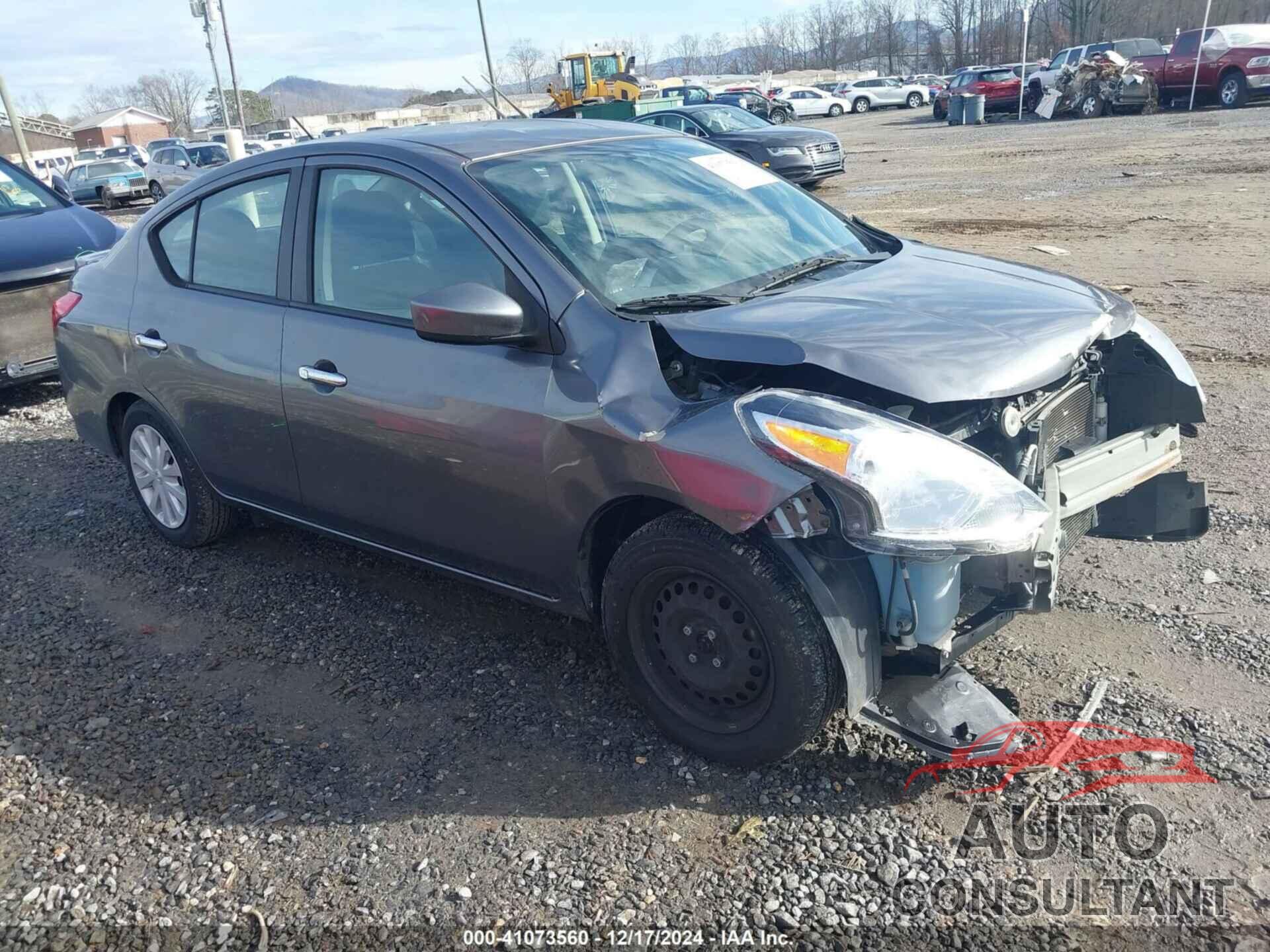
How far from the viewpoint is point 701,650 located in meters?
2.92

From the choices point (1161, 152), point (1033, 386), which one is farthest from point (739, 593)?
point (1161, 152)

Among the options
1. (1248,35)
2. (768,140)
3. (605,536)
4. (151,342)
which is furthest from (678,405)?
(1248,35)

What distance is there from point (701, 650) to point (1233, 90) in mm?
29399

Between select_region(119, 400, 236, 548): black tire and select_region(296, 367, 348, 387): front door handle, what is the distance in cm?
113

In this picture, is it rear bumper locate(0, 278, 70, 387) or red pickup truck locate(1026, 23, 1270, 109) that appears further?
red pickup truck locate(1026, 23, 1270, 109)

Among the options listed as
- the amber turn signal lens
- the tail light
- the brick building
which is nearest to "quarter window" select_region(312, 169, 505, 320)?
the amber turn signal lens

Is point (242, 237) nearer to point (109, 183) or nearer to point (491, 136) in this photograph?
point (491, 136)

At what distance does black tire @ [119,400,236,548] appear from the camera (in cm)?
451

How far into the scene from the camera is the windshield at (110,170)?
31.5m

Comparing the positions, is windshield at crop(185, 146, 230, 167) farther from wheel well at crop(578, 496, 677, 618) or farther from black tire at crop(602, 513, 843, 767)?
black tire at crop(602, 513, 843, 767)

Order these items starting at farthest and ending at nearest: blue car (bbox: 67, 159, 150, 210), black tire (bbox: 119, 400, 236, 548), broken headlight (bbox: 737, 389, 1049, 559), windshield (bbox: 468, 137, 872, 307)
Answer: blue car (bbox: 67, 159, 150, 210), black tire (bbox: 119, 400, 236, 548), windshield (bbox: 468, 137, 872, 307), broken headlight (bbox: 737, 389, 1049, 559)

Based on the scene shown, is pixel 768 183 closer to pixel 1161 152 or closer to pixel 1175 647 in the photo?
pixel 1175 647

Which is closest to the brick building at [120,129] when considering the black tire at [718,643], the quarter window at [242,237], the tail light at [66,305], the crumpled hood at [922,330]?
the tail light at [66,305]

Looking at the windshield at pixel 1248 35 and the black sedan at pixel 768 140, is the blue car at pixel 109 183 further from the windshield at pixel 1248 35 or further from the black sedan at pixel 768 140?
the windshield at pixel 1248 35
